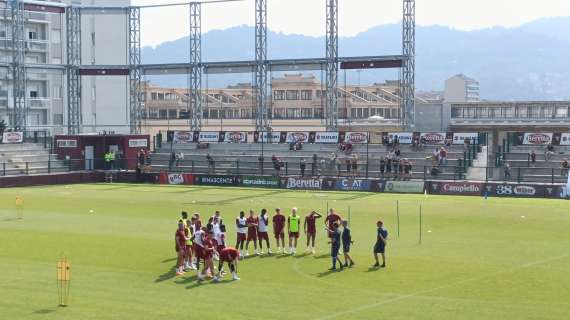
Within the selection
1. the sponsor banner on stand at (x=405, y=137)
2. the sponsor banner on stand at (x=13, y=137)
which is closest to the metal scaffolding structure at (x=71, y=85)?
the sponsor banner on stand at (x=13, y=137)

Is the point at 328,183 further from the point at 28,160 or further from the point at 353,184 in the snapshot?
the point at 28,160

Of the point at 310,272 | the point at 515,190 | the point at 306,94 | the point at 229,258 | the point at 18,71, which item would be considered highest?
the point at 306,94

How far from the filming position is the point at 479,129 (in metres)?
95.1

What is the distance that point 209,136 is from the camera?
74438mm

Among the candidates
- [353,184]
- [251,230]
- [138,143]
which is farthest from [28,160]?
[251,230]

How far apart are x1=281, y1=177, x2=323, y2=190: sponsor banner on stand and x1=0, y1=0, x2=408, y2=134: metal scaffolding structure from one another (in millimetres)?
12145

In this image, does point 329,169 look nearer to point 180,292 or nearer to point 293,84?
point 180,292

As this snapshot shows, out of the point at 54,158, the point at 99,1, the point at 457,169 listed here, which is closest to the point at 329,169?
the point at 457,169

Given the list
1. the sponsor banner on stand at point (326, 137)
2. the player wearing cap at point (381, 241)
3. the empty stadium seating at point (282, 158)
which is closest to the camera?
the player wearing cap at point (381, 241)

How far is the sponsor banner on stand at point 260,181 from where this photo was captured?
6122 centimetres

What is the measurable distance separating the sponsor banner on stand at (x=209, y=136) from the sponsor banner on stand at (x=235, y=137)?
2.35ft

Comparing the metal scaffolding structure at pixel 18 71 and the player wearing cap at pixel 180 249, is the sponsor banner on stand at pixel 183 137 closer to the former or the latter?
the metal scaffolding structure at pixel 18 71

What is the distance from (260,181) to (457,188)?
14.9m

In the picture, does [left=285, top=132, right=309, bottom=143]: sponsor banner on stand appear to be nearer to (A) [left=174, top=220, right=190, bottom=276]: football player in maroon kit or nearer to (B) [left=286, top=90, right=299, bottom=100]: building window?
(A) [left=174, top=220, right=190, bottom=276]: football player in maroon kit
